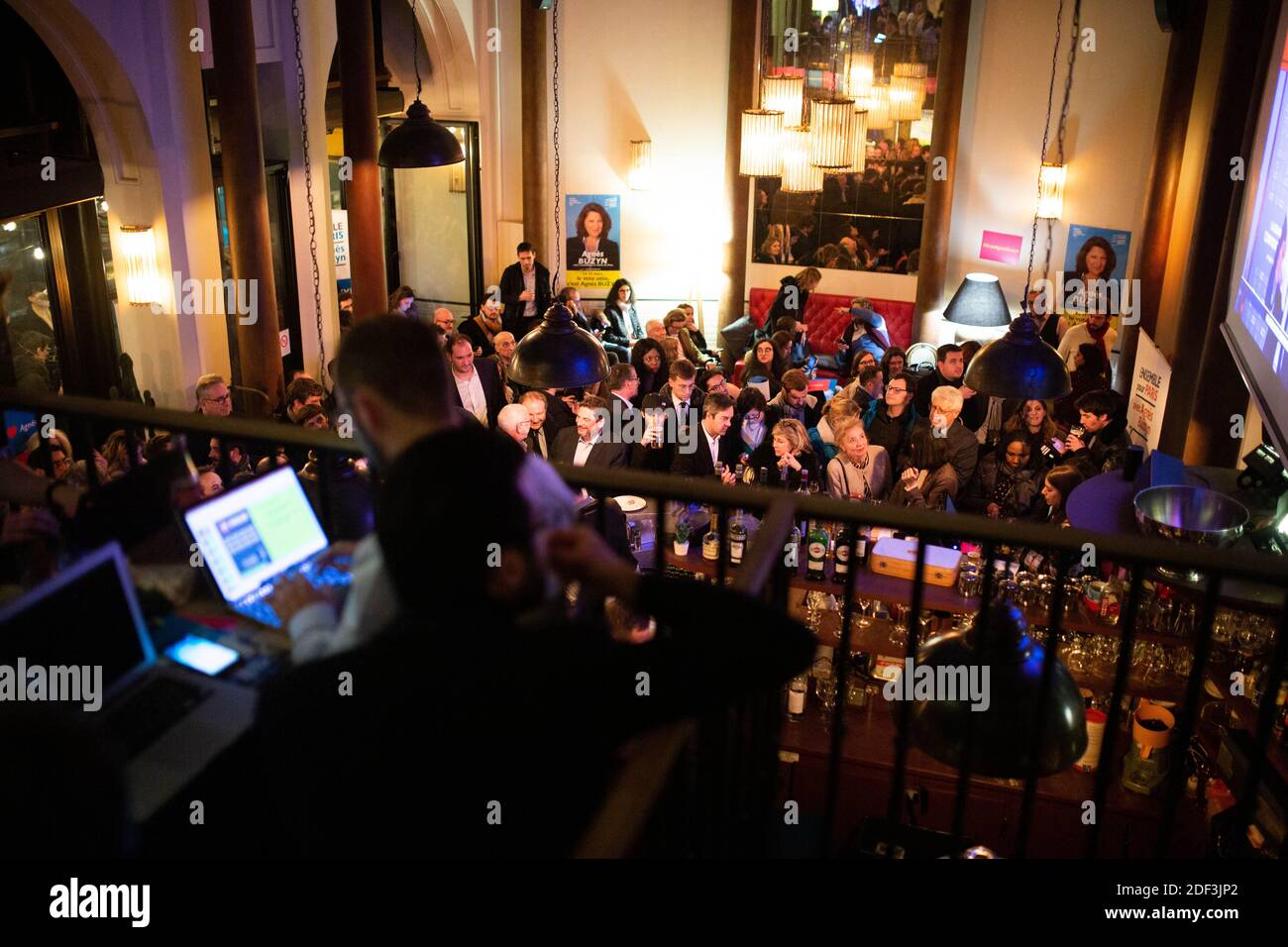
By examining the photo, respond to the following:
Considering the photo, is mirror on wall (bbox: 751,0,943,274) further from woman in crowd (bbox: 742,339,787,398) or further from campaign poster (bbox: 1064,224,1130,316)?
woman in crowd (bbox: 742,339,787,398)

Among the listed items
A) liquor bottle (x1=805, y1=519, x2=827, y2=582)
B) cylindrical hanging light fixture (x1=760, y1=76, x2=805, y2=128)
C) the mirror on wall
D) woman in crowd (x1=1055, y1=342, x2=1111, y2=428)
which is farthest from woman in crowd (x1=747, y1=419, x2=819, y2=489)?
the mirror on wall

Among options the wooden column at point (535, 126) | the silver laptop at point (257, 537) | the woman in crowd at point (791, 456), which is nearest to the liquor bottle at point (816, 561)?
the woman in crowd at point (791, 456)

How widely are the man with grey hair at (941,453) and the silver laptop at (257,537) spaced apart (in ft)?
16.6

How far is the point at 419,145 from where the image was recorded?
292 inches

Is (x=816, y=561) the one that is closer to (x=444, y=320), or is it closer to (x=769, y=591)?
(x=769, y=591)

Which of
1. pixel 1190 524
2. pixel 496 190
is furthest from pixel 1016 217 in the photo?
pixel 1190 524

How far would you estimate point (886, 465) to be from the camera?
22.7 feet

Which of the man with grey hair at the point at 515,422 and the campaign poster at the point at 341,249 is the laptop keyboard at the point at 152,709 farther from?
the campaign poster at the point at 341,249

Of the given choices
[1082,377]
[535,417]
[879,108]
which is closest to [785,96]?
[879,108]

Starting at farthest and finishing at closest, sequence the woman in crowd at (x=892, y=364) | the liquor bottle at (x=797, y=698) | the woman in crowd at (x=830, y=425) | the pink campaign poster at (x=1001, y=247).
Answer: the pink campaign poster at (x=1001, y=247) → the woman in crowd at (x=892, y=364) → the woman in crowd at (x=830, y=425) → the liquor bottle at (x=797, y=698)

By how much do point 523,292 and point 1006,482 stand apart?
5.41 m

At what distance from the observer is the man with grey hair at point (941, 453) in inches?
262
